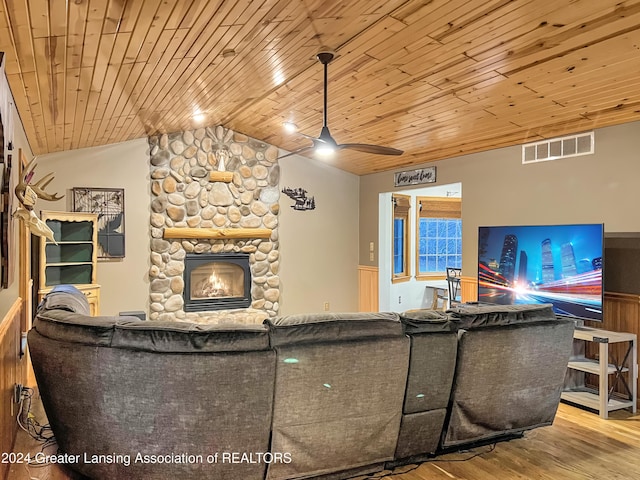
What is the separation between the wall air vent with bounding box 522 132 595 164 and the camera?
14.6 feet

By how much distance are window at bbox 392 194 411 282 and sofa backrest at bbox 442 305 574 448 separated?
4669mm

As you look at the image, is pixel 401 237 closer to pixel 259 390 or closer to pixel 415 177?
pixel 415 177

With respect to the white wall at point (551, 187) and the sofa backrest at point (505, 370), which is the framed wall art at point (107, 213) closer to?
the white wall at point (551, 187)

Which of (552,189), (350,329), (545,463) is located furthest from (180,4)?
(552,189)

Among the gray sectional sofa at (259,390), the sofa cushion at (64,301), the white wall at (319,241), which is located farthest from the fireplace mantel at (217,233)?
the gray sectional sofa at (259,390)

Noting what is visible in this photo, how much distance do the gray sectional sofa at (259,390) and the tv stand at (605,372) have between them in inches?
58.1

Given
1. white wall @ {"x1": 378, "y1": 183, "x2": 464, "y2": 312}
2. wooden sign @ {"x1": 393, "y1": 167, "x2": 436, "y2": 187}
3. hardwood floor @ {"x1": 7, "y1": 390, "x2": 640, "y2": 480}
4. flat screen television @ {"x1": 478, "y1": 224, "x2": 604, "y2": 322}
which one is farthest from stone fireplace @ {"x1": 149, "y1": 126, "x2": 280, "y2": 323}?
flat screen television @ {"x1": 478, "y1": 224, "x2": 604, "y2": 322}

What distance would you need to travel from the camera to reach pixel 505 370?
10.0 ft

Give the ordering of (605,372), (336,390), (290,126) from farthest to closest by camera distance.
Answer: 1. (290,126)
2. (605,372)
3. (336,390)

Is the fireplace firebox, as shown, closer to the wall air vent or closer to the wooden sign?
the wooden sign

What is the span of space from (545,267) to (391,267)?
10.8ft

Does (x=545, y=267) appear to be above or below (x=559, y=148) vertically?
below

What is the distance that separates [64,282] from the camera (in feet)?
18.6

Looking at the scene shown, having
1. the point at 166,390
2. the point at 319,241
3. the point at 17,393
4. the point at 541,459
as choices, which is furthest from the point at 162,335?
the point at 319,241
